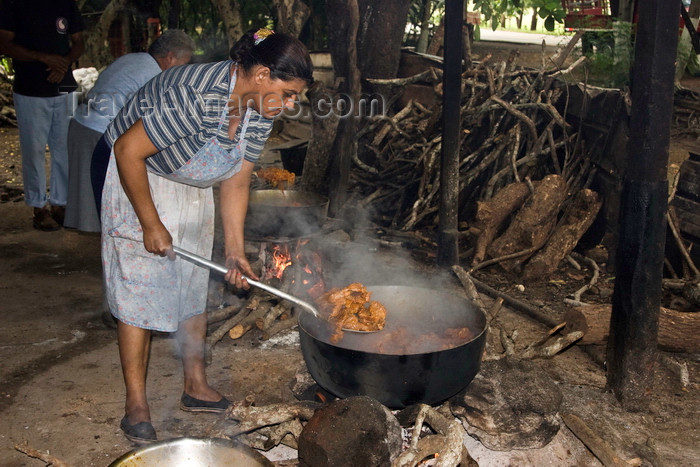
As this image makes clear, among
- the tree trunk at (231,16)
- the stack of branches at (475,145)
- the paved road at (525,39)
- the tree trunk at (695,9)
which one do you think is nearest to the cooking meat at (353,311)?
the stack of branches at (475,145)

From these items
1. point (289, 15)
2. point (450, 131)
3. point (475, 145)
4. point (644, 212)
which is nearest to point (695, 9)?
point (475, 145)

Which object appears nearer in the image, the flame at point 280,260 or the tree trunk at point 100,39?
the flame at point 280,260

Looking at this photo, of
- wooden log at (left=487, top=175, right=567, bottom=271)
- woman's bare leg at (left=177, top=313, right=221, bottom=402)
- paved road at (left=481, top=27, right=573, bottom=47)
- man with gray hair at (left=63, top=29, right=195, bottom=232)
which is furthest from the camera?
paved road at (left=481, top=27, right=573, bottom=47)

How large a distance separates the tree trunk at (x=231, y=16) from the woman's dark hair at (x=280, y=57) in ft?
23.4

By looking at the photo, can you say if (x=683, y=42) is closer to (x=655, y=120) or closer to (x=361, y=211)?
(x=361, y=211)

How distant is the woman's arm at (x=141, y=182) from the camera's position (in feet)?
9.44

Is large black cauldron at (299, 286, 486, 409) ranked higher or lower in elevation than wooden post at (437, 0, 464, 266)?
lower

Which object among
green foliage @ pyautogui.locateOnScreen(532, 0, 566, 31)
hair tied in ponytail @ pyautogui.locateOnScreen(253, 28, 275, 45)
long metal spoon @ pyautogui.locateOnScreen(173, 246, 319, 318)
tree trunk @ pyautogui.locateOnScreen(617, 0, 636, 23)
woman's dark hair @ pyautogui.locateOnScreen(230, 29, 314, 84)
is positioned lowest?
long metal spoon @ pyautogui.locateOnScreen(173, 246, 319, 318)

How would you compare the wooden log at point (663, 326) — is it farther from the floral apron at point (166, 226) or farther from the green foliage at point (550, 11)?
the green foliage at point (550, 11)

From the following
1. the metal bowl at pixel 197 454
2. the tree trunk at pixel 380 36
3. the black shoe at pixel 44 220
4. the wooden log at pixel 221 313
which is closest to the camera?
the metal bowl at pixel 197 454

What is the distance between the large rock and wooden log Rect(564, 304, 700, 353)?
2.10 meters

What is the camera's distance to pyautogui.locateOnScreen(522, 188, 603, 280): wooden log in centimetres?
609

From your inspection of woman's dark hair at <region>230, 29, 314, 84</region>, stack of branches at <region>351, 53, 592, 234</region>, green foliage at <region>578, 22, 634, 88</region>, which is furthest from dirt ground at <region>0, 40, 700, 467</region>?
green foliage at <region>578, 22, 634, 88</region>

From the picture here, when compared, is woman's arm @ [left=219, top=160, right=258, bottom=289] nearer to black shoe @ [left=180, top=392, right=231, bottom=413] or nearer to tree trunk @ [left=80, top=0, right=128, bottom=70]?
black shoe @ [left=180, top=392, right=231, bottom=413]
